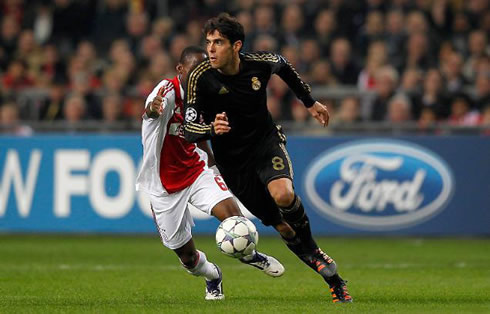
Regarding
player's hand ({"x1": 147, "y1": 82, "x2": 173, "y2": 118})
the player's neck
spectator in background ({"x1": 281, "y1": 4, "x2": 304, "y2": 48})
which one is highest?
the player's neck

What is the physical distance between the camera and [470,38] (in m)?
17.4

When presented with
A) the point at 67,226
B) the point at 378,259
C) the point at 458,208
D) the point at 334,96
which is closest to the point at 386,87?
the point at 334,96

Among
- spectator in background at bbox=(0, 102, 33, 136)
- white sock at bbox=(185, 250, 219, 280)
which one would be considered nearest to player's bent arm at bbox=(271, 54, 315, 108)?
white sock at bbox=(185, 250, 219, 280)

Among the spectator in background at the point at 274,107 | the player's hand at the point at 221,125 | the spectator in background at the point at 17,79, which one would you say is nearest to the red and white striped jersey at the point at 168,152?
the player's hand at the point at 221,125

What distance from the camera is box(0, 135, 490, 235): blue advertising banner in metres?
15.4

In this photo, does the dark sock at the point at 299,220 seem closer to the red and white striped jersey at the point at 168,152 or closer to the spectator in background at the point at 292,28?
the red and white striped jersey at the point at 168,152

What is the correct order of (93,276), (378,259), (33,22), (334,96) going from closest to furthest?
(93,276)
(378,259)
(334,96)
(33,22)

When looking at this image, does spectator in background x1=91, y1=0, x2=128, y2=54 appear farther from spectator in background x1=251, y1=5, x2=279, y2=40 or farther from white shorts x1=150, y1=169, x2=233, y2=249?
white shorts x1=150, y1=169, x2=233, y2=249

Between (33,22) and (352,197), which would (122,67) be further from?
(352,197)

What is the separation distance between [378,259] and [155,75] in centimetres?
580

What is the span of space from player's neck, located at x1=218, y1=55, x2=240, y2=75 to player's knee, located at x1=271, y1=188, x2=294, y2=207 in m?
1.05

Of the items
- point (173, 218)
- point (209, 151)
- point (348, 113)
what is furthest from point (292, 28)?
point (173, 218)

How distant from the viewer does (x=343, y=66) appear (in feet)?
57.0

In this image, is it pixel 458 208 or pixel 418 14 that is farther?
pixel 418 14
